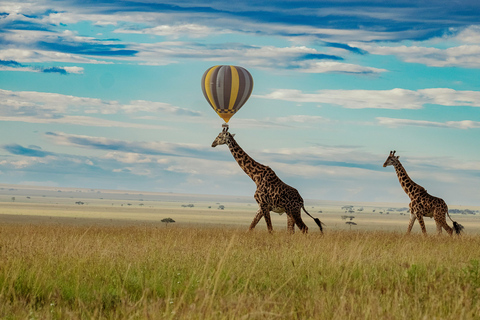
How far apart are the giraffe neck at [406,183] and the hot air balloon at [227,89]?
13.1m

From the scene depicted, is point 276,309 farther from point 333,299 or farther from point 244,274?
point 244,274

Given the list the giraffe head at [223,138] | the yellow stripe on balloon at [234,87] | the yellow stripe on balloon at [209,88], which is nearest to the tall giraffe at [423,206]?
the giraffe head at [223,138]

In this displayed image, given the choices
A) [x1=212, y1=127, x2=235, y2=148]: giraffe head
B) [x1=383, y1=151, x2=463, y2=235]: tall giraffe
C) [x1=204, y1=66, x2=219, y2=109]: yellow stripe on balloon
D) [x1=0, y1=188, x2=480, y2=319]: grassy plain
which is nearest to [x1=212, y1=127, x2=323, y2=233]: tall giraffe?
[x1=212, y1=127, x2=235, y2=148]: giraffe head

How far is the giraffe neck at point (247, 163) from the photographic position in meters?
18.5

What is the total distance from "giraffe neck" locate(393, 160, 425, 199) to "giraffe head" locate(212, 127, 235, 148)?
19.4 ft

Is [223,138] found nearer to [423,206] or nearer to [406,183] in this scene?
[406,183]

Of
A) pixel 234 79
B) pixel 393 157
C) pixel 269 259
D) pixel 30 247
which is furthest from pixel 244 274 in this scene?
pixel 234 79

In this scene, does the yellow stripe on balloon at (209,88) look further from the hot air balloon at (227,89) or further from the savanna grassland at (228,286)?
the savanna grassland at (228,286)

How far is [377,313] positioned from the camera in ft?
20.4

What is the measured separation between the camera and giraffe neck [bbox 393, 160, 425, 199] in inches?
801

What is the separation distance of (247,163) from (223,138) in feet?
3.85

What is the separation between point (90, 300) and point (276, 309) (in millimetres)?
2411

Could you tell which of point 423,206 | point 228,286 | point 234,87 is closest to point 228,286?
point 228,286

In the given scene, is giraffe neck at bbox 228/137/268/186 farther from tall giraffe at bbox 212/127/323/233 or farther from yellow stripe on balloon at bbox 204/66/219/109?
yellow stripe on balloon at bbox 204/66/219/109
